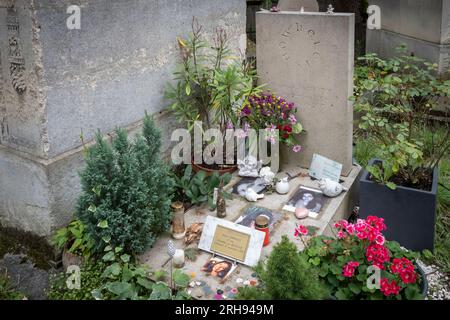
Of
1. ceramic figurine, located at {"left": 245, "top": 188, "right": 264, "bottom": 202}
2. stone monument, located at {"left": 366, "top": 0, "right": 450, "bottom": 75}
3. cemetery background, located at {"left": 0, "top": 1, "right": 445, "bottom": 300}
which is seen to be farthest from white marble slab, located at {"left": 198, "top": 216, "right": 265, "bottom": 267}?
stone monument, located at {"left": 366, "top": 0, "right": 450, "bottom": 75}

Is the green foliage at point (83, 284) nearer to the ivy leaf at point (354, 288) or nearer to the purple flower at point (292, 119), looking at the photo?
the ivy leaf at point (354, 288)

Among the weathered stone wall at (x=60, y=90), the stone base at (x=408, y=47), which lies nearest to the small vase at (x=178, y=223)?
the weathered stone wall at (x=60, y=90)

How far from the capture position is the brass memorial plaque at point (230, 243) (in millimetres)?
3908

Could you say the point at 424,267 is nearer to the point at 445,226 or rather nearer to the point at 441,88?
the point at 445,226

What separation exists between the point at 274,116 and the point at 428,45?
13.6 feet

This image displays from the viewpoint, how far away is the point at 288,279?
3.01 meters

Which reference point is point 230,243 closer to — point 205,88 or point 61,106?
point 61,106

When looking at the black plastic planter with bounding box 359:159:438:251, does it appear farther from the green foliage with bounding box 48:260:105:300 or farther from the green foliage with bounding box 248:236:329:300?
the green foliage with bounding box 48:260:105:300

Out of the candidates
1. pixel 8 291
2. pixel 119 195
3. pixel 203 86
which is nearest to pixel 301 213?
pixel 119 195

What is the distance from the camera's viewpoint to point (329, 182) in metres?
4.88

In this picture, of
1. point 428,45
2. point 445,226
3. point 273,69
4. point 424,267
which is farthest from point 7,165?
point 428,45

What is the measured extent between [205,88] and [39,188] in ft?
6.82

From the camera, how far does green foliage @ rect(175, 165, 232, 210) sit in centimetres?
471
